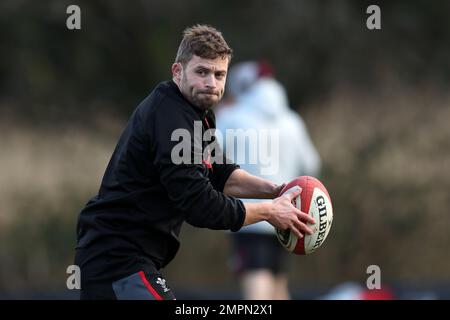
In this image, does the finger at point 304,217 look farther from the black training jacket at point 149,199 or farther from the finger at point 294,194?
the black training jacket at point 149,199

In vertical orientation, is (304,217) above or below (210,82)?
below

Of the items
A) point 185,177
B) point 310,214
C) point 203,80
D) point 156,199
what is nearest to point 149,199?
point 156,199

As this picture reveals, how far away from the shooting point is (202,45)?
5020mm

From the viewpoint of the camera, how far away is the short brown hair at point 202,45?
5012 mm

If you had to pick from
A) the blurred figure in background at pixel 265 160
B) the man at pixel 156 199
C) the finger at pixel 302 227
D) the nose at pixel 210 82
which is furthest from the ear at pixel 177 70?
the blurred figure in background at pixel 265 160

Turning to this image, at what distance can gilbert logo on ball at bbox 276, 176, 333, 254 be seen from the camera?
535cm

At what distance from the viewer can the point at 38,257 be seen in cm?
1144

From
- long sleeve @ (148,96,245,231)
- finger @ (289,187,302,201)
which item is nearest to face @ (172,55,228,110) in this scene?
long sleeve @ (148,96,245,231)

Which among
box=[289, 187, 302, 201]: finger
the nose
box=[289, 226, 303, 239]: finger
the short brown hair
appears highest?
the short brown hair

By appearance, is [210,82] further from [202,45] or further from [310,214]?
[310,214]

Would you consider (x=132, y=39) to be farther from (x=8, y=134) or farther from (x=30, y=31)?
(x=8, y=134)

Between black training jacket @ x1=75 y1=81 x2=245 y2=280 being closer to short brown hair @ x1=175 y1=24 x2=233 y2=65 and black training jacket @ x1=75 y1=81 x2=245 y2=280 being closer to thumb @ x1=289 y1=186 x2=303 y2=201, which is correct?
short brown hair @ x1=175 y1=24 x2=233 y2=65

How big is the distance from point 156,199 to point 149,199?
42 mm

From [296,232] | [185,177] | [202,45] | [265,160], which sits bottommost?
[296,232]
